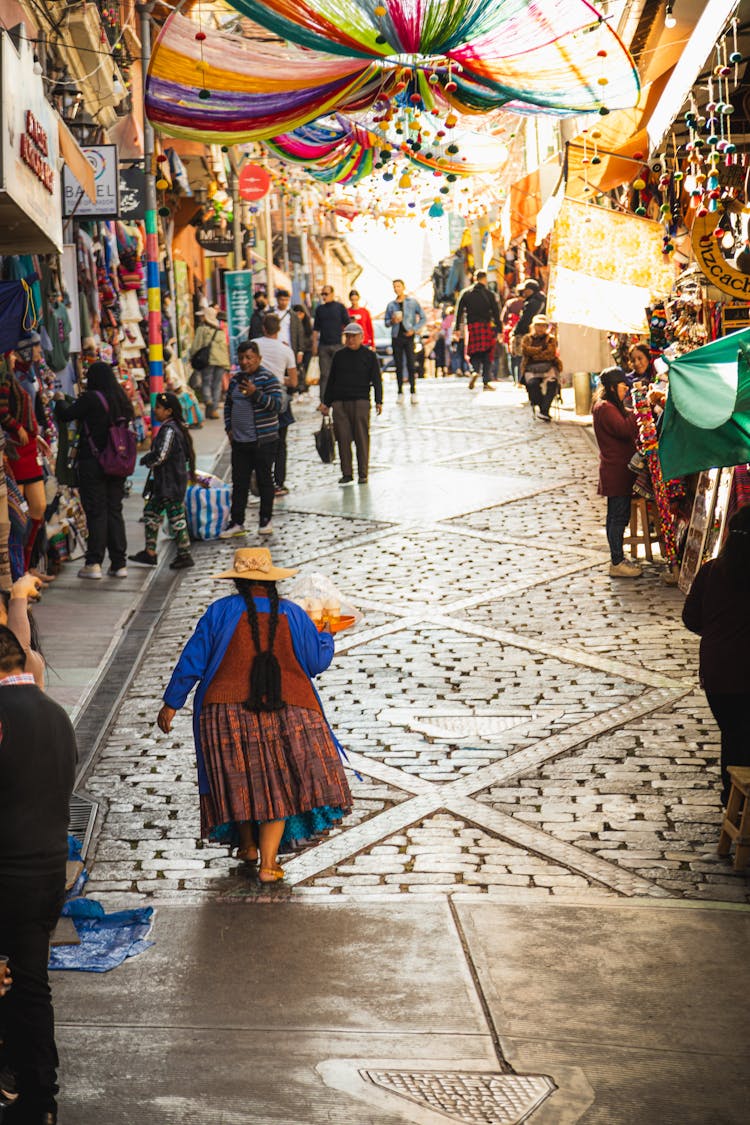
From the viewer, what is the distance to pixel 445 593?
12883 mm

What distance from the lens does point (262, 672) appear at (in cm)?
679

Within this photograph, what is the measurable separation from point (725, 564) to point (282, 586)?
20.1ft

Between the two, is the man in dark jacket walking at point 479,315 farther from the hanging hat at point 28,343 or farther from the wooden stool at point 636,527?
the hanging hat at point 28,343

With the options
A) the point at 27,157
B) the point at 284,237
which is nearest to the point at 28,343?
the point at 27,157

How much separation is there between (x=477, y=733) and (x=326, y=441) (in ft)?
30.9

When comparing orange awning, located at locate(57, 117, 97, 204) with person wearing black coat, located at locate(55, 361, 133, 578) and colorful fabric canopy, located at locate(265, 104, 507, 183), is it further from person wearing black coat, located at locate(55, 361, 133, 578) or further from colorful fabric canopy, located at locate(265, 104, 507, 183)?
colorful fabric canopy, located at locate(265, 104, 507, 183)

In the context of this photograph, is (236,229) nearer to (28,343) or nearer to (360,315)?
(360,315)

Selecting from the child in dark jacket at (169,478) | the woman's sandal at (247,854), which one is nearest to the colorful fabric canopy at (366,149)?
the child in dark jacket at (169,478)

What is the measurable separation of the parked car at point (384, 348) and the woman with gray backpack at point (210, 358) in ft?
9.61

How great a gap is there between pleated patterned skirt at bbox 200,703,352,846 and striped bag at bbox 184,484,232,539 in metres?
8.85

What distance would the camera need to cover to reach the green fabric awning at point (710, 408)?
762 centimetres

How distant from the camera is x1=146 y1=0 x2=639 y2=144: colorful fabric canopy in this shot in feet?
33.4

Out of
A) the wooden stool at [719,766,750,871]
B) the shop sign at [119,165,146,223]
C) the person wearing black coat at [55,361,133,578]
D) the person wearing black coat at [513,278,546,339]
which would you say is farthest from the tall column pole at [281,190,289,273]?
the wooden stool at [719,766,750,871]

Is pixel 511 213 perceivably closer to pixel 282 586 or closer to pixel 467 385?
pixel 467 385
